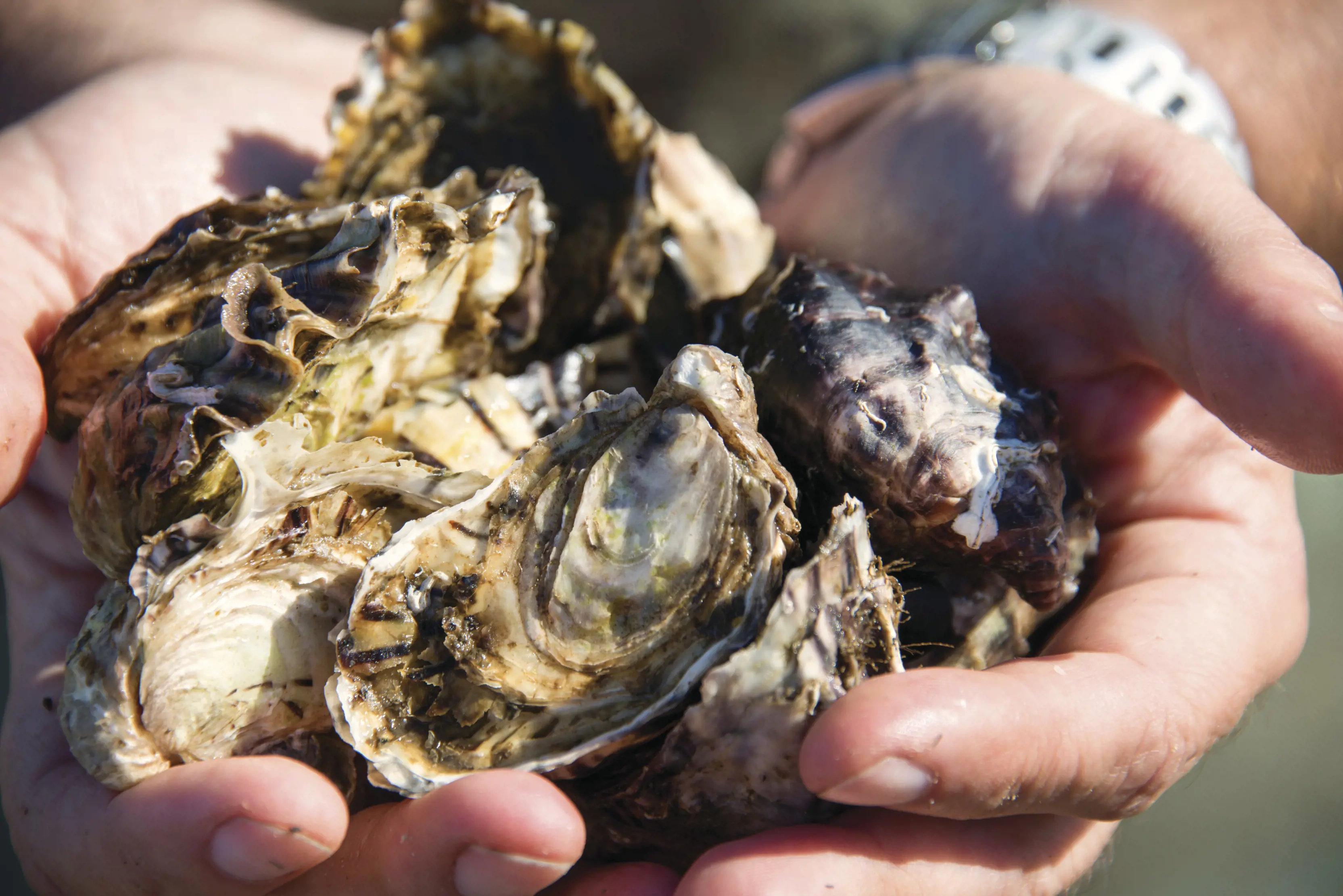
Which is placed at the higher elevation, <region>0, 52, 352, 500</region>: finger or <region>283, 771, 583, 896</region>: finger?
<region>0, 52, 352, 500</region>: finger

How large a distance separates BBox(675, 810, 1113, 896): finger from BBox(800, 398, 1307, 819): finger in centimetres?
13

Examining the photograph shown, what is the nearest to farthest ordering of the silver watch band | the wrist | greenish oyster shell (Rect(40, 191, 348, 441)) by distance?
greenish oyster shell (Rect(40, 191, 348, 441)) → the silver watch band → the wrist

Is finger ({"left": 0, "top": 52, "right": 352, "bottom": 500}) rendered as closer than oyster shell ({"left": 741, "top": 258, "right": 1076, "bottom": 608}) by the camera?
No

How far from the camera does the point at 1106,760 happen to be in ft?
4.89

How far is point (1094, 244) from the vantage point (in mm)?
1870

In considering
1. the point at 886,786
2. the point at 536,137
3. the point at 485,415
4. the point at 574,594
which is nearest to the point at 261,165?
the point at 536,137

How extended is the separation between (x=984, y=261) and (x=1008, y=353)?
0.24m

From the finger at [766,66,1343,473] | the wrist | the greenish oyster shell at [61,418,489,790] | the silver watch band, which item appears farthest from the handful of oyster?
the wrist

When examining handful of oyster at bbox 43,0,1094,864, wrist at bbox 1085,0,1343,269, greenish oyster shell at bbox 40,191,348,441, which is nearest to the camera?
handful of oyster at bbox 43,0,1094,864

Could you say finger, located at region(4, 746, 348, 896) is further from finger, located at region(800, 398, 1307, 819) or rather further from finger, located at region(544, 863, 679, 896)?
finger, located at region(800, 398, 1307, 819)

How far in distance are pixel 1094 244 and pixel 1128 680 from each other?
88 cm

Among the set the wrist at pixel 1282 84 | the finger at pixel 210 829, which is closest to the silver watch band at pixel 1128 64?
the wrist at pixel 1282 84

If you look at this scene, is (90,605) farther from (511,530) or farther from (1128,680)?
(1128,680)

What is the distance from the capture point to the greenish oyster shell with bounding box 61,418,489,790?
4.72ft
